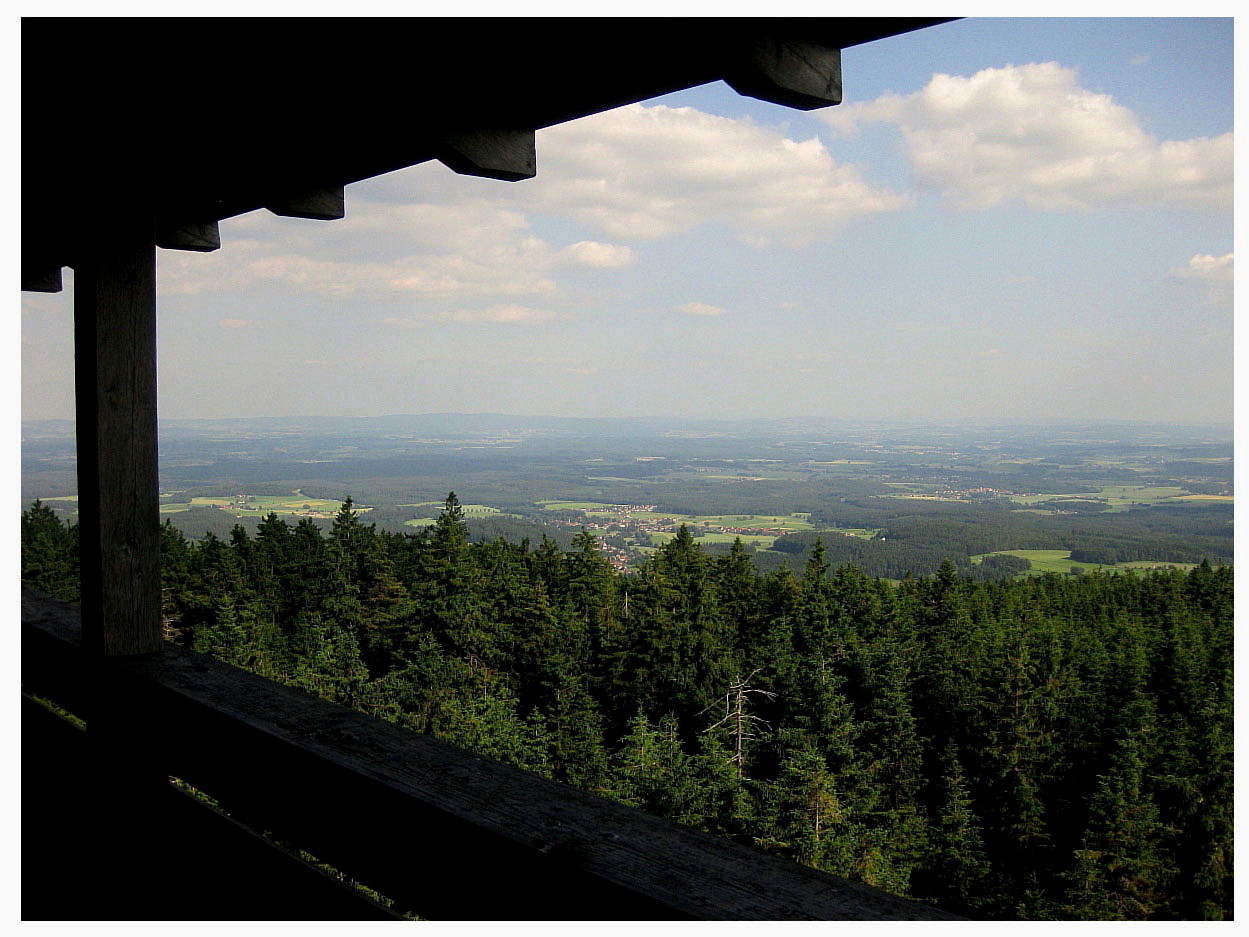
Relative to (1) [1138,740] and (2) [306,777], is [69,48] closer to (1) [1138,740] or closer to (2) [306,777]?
(2) [306,777]

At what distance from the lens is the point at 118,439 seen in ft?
6.55

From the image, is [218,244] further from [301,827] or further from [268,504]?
[268,504]

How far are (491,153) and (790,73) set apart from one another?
580 mm

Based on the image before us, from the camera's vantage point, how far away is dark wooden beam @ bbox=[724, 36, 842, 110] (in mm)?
947

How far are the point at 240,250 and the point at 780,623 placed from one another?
2387cm

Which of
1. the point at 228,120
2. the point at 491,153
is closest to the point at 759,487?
the point at 228,120

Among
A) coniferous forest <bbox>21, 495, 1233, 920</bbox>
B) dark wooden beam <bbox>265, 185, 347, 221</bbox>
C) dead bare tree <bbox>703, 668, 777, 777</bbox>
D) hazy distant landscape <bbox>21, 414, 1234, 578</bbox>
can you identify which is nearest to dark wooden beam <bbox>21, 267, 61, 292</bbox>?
dark wooden beam <bbox>265, 185, 347, 221</bbox>

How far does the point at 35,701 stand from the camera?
8.22ft

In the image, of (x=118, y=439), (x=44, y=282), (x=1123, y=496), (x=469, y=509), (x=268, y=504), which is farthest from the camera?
(x=1123, y=496)

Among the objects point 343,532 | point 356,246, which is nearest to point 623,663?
point 343,532

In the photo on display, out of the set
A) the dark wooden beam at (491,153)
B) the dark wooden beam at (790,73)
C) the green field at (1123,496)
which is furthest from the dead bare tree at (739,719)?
the dark wooden beam at (790,73)

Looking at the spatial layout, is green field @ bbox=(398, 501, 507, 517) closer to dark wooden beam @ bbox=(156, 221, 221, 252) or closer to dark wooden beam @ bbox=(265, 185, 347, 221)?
dark wooden beam @ bbox=(156, 221, 221, 252)

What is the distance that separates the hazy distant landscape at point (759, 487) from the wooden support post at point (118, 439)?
22.3 metres

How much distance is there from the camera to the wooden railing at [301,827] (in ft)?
3.29
